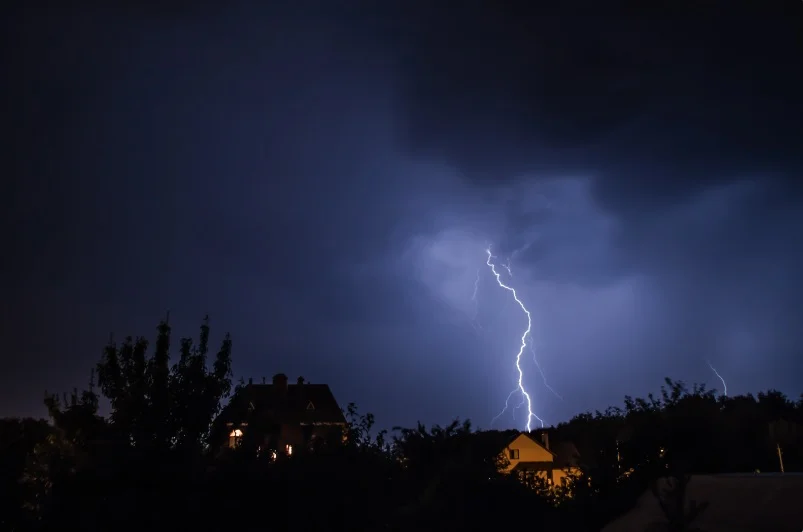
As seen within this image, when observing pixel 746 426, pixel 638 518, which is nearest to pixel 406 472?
pixel 638 518

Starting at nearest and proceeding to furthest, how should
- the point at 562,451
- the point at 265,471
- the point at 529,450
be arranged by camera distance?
1. the point at 265,471
2. the point at 529,450
3. the point at 562,451

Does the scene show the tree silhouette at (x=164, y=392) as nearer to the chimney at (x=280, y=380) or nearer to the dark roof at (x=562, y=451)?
the chimney at (x=280, y=380)

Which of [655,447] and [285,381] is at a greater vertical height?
[285,381]

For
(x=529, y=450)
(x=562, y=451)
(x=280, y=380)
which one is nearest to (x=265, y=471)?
(x=280, y=380)

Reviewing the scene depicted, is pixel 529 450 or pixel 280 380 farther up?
pixel 280 380

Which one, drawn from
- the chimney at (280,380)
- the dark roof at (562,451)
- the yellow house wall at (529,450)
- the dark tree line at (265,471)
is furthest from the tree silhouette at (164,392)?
the dark roof at (562,451)

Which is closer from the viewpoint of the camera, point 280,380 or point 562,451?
point 280,380

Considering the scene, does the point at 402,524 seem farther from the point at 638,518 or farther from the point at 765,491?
the point at 765,491

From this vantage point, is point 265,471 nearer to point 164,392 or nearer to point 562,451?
point 164,392

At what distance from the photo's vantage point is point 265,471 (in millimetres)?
10797

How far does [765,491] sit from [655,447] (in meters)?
3.91

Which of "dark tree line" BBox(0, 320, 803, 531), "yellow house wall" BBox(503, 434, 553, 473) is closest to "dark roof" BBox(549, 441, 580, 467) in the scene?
"yellow house wall" BBox(503, 434, 553, 473)

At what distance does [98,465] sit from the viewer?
9.72 m

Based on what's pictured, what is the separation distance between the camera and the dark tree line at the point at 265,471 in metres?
9.84
